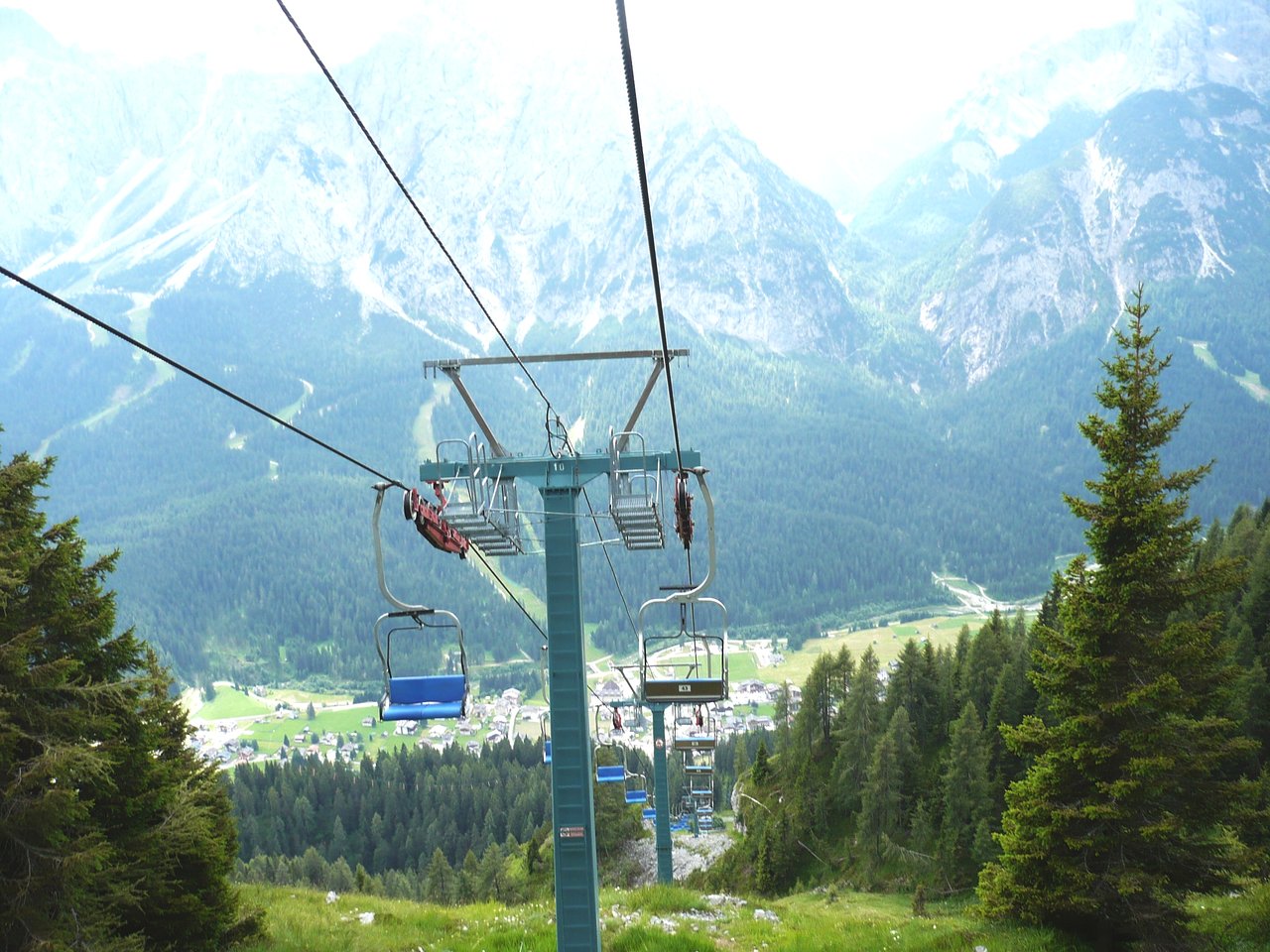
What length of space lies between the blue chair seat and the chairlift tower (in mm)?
1607

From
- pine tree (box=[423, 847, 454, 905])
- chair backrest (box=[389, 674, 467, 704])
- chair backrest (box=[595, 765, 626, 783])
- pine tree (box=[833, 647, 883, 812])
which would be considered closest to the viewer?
chair backrest (box=[389, 674, 467, 704])

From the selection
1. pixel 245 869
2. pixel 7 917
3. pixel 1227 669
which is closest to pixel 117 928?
pixel 7 917

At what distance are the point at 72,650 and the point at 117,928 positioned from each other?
422 cm

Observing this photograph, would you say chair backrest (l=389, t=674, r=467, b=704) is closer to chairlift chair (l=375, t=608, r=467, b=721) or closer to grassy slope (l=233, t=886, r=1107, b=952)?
chairlift chair (l=375, t=608, r=467, b=721)

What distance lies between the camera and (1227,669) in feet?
53.5

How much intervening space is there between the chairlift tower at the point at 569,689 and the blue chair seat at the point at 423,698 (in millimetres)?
1607

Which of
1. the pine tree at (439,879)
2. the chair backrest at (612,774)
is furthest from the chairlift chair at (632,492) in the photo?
the pine tree at (439,879)

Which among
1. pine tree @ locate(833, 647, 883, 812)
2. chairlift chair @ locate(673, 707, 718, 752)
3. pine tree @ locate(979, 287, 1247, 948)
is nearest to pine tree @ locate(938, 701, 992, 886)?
pine tree @ locate(833, 647, 883, 812)

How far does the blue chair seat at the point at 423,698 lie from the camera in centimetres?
1445

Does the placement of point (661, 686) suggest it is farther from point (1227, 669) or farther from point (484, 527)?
point (1227, 669)

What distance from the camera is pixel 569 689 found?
13.6 metres

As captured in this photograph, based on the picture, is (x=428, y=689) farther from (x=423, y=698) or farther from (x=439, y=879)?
(x=439, y=879)

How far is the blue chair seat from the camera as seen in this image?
569 inches

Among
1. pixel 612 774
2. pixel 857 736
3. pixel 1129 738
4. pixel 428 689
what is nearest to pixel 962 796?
pixel 857 736
